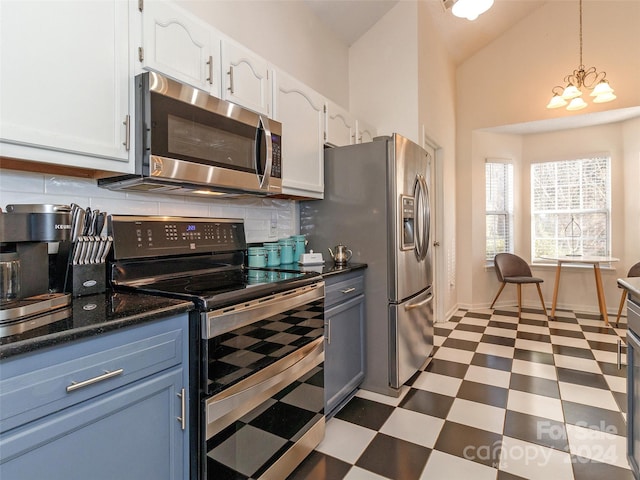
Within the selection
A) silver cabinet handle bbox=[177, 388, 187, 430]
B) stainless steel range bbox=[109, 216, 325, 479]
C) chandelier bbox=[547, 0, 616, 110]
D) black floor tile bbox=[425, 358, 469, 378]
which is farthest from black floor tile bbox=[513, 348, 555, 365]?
silver cabinet handle bbox=[177, 388, 187, 430]

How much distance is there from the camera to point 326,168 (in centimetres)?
254

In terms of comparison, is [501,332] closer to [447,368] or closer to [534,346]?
[534,346]

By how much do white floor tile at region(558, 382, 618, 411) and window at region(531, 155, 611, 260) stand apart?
114 inches

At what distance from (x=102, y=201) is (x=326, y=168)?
1.48m

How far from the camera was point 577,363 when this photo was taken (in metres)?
2.79

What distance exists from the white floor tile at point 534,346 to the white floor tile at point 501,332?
6.8 inches

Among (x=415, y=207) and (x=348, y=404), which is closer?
(x=348, y=404)

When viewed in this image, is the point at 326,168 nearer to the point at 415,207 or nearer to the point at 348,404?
the point at 415,207

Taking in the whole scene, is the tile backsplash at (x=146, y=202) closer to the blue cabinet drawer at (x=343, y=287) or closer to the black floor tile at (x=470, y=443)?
the blue cabinet drawer at (x=343, y=287)

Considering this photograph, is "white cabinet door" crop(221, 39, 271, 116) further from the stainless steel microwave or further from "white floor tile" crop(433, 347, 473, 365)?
"white floor tile" crop(433, 347, 473, 365)

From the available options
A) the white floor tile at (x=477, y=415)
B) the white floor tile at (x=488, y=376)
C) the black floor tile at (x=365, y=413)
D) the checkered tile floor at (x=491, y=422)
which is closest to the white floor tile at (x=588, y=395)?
the checkered tile floor at (x=491, y=422)

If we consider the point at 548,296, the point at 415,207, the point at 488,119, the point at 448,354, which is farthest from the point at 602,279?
the point at 415,207

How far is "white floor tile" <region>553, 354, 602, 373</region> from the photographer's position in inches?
106

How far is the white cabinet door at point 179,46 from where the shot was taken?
138 cm
